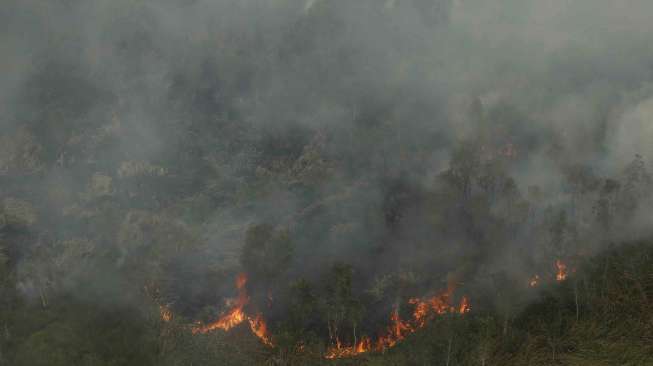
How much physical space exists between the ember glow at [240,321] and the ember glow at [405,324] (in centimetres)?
1884

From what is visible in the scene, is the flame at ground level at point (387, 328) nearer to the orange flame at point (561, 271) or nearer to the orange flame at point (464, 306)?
the orange flame at point (464, 306)

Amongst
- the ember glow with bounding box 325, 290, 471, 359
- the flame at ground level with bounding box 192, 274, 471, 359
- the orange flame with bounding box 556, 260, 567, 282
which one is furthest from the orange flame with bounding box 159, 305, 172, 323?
the orange flame with bounding box 556, 260, 567, 282

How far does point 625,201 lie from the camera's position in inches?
5856

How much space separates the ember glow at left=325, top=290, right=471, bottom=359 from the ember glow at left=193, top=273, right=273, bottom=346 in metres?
18.8

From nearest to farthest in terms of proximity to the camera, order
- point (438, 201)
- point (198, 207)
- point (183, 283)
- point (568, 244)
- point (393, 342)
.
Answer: point (393, 342), point (568, 244), point (183, 283), point (438, 201), point (198, 207)

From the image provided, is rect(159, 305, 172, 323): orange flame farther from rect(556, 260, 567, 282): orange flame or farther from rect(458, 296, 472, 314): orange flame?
rect(556, 260, 567, 282): orange flame

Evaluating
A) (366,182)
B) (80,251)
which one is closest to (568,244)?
(366,182)

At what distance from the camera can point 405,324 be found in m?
128

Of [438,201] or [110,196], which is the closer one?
[438,201]

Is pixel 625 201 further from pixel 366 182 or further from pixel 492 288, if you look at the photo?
pixel 366 182

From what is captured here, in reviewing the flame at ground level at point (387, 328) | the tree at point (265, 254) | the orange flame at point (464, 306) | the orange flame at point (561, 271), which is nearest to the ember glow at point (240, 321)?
the flame at ground level at point (387, 328)

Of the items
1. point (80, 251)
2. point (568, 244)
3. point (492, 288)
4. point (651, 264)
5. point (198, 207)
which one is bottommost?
point (80, 251)

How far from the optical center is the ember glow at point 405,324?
11588 cm

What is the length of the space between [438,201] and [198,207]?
93.0 meters
